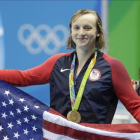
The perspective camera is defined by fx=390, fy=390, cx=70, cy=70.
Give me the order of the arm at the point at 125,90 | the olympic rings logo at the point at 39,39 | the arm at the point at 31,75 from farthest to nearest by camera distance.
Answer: the olympic rings logo at the point at 39,39 → the arm at the point at 31,75 → the arm at the point at 125,90

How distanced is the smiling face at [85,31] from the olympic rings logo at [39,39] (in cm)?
398

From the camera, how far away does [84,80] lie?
295 centimetres

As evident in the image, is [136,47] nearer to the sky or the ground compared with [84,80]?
nearer to the ground

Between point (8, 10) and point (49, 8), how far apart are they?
0.74 metres

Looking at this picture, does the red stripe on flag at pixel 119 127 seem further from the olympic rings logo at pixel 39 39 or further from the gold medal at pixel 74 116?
the olympic rings logo at pixel 39 39

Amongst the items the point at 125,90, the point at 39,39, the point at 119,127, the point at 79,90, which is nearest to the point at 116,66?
the point at 125,90

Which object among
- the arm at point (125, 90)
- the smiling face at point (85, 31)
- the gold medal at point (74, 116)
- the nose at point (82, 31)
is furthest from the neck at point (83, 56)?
the gold medal at point (74, 116)

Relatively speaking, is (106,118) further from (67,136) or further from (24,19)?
(24,19)

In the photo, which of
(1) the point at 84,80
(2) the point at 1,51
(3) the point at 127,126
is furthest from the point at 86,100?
(2) the point at 1,51

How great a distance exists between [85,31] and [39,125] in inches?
32.3

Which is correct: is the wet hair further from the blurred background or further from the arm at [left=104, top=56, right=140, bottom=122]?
the blurred background

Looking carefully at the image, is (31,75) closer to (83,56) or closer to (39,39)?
(83,56)

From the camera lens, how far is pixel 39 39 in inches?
277

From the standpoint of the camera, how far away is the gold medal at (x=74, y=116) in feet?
9.56
